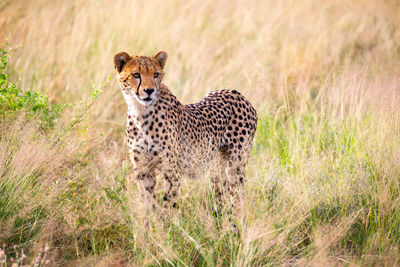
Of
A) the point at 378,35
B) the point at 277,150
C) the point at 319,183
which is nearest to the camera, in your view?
the point at 319,183

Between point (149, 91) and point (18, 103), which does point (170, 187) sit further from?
point (18, 103)

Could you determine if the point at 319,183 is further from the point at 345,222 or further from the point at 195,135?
the point at 195,135

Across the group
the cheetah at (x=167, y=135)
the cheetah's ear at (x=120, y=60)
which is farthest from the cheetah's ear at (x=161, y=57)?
the cheetah's ear at (x=120, y=60)

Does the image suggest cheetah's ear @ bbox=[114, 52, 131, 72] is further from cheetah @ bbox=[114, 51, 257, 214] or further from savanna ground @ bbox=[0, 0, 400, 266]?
savanna ground @ bbox=[0, 0, 400, 266]

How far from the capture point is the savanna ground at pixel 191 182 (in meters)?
2.67

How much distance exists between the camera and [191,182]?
10.8 ft

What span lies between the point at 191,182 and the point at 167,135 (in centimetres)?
38

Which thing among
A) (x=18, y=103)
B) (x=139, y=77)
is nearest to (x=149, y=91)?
(x=139, y=77)

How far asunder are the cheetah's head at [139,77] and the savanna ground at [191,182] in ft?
1.62

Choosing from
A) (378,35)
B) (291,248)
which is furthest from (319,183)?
(378,35)

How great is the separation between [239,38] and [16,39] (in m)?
2.92

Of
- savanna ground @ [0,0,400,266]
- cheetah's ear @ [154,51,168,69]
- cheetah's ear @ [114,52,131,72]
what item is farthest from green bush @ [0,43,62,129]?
cheetah's ear @ [154,51,168,69]

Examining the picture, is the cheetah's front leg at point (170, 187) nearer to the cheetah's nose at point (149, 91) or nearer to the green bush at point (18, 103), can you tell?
the cheetah's nose at point (149, 91)

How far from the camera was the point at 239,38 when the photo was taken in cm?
672
